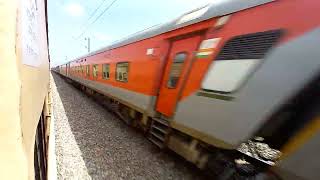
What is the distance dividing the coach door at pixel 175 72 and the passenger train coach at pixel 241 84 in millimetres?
17

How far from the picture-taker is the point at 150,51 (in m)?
6.82

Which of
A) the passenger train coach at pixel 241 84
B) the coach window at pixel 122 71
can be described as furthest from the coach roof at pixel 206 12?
the coach window at pixel 122 71

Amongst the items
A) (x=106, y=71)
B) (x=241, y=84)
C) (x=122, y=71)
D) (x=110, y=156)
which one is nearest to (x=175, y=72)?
(x=241, y=84)

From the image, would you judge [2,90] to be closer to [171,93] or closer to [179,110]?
[179,110]

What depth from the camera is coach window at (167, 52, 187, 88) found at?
17.2 feet

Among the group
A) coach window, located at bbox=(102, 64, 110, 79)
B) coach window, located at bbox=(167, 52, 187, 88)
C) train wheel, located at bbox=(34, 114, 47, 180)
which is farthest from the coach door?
coach window, located at bbox=(102, 64, 110, 79)

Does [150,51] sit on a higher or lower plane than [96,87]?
higher

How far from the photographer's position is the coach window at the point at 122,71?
856cm

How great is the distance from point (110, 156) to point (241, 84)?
395 cm

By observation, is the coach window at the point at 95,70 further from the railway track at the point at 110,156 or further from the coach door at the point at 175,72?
the coach door at the point at 175,72

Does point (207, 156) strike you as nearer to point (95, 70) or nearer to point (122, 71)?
point (122, 71)

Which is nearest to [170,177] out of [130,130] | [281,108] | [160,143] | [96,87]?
[160,143]

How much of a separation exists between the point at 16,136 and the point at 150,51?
6.22 metres

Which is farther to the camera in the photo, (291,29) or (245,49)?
(245,49)
